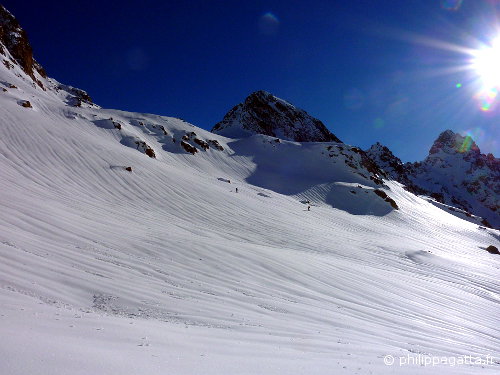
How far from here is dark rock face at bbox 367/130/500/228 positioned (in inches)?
5241

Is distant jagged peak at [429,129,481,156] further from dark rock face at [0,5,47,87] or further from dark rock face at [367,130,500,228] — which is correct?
dark rock face at [0,5,47,87]

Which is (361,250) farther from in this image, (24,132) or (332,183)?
(332,183)

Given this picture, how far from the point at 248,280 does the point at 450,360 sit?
14.7ft

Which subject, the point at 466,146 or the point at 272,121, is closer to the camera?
the point at 272,121

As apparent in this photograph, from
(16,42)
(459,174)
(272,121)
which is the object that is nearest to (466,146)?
(459,174)

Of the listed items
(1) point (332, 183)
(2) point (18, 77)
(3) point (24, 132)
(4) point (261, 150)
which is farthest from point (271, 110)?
(3) point (24, 132)

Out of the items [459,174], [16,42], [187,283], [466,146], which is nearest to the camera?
[187,283]

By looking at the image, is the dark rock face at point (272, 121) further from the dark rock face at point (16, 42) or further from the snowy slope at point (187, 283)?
the snowy slope at point (187, 283)

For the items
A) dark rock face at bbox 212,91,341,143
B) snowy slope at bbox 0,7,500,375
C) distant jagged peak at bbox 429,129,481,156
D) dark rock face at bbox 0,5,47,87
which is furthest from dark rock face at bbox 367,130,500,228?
snowy slope at bbox 0,7,500,375

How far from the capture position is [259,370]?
3.62m

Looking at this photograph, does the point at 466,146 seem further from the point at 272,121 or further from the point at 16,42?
the point at 16,42

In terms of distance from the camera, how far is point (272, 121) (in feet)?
237

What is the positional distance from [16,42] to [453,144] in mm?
194755

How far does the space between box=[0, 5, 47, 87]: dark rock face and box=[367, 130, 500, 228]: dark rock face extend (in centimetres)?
10562
